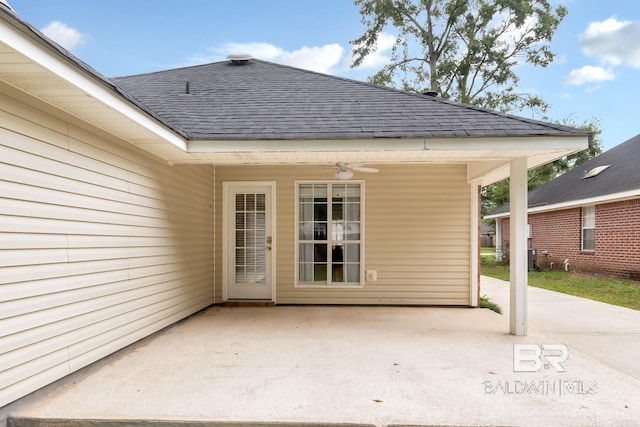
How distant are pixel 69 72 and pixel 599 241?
12979 mm

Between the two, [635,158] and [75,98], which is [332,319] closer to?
[75,98]

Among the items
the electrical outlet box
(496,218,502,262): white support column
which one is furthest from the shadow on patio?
(496,218,502,262): white support column

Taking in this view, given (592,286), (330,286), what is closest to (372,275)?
(330,286)

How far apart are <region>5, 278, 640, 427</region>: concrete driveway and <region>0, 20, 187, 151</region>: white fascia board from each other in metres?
2.25

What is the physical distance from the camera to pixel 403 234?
6285 mm

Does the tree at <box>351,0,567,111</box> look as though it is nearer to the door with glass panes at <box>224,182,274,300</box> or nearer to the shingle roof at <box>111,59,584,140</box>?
the shingle roof at <box>111,59,584,140</box>

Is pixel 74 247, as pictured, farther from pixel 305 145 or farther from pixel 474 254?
pixel 474 254

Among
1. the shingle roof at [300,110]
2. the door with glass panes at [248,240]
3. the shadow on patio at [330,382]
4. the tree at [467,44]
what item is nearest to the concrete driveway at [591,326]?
the shadow on patio at [330,382]

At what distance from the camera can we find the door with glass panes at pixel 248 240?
6402 mm

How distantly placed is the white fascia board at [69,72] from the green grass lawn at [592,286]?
8491 millimetres

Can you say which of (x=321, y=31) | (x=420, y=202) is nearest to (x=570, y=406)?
(x=420, y=202)

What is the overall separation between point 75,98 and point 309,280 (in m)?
4.49

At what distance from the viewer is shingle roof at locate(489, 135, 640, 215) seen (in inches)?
400

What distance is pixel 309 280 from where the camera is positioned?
21.0 feet
